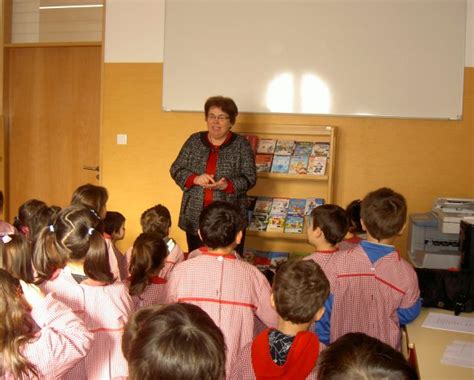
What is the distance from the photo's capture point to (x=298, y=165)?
14.4 ft

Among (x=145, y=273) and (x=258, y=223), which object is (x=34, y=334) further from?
(x=258, y=223)

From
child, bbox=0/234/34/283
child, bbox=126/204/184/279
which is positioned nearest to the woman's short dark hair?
child, bbox=126/204/184/279

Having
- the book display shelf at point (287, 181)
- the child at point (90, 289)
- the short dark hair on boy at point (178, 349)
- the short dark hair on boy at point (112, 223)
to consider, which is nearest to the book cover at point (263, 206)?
the book display shelf at point (287, 181)

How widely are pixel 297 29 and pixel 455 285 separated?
105 inches

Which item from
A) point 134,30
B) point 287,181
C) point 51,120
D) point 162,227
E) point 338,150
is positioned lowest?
point 162,227

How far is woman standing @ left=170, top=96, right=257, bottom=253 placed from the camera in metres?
3.50

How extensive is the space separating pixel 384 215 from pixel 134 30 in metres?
3.29

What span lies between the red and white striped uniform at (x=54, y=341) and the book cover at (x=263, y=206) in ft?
9.72

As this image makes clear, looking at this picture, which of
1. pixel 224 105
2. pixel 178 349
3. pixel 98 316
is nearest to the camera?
pixel 178 349

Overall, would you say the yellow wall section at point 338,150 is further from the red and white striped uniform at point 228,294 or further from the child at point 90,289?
the child at point 90,289

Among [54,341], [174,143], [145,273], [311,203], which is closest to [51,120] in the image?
[174,143]

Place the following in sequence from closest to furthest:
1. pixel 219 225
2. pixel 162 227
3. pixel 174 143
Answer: pixel 219 225 < pixel 162 227 < pixel 174 143

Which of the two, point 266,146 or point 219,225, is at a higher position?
point 266,146

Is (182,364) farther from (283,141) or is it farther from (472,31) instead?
(472,31)
